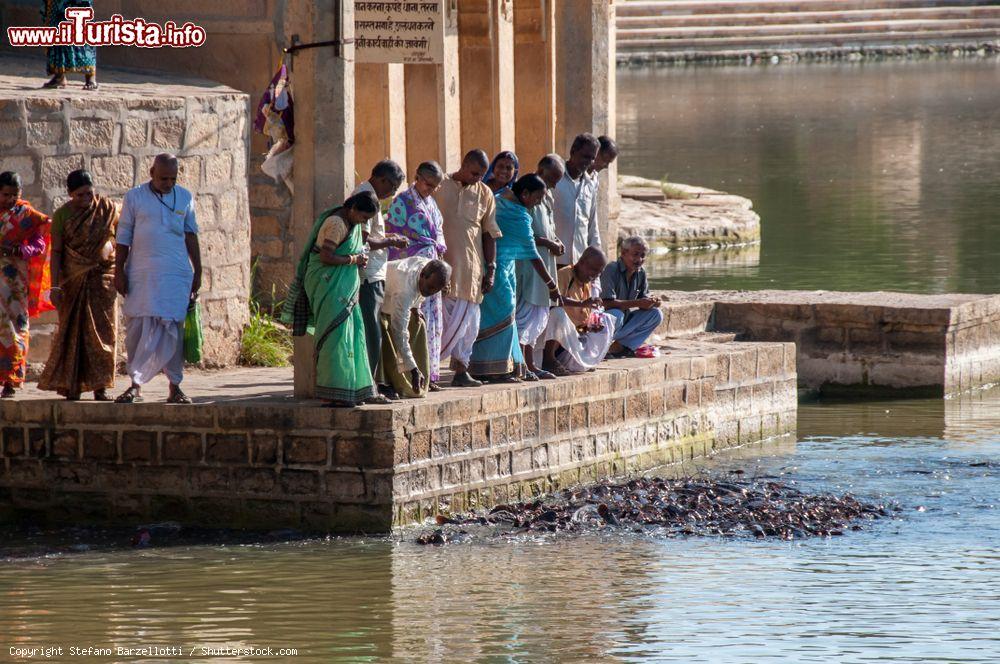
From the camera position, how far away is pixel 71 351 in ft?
32.6

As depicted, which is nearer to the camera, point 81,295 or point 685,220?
point 81,295

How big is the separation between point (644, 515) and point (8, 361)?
10.7 ft

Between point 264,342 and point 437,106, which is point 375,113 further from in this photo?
point 264,342

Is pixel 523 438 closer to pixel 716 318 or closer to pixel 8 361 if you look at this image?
pixel 8 361

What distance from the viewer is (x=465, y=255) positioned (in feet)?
34.6

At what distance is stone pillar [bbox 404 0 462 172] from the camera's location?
47.4ft

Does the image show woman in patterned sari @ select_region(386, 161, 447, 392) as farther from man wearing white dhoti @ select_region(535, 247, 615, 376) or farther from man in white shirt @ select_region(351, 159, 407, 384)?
man wearing white dhoti @ select_region(535, 247, 615, 376)

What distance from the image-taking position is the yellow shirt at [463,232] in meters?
10.5

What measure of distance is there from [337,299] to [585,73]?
198 inches

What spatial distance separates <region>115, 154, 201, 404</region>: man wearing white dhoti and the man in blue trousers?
300 cm

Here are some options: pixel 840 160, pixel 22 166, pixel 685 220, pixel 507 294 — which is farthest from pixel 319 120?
pixel 840 160

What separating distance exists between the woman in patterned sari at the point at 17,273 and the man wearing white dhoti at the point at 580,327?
275 cm

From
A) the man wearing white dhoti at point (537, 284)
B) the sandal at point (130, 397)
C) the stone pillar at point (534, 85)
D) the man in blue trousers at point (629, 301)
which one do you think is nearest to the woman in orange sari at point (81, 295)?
the sandal at point (130, 397)

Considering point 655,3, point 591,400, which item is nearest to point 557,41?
point 591,400
